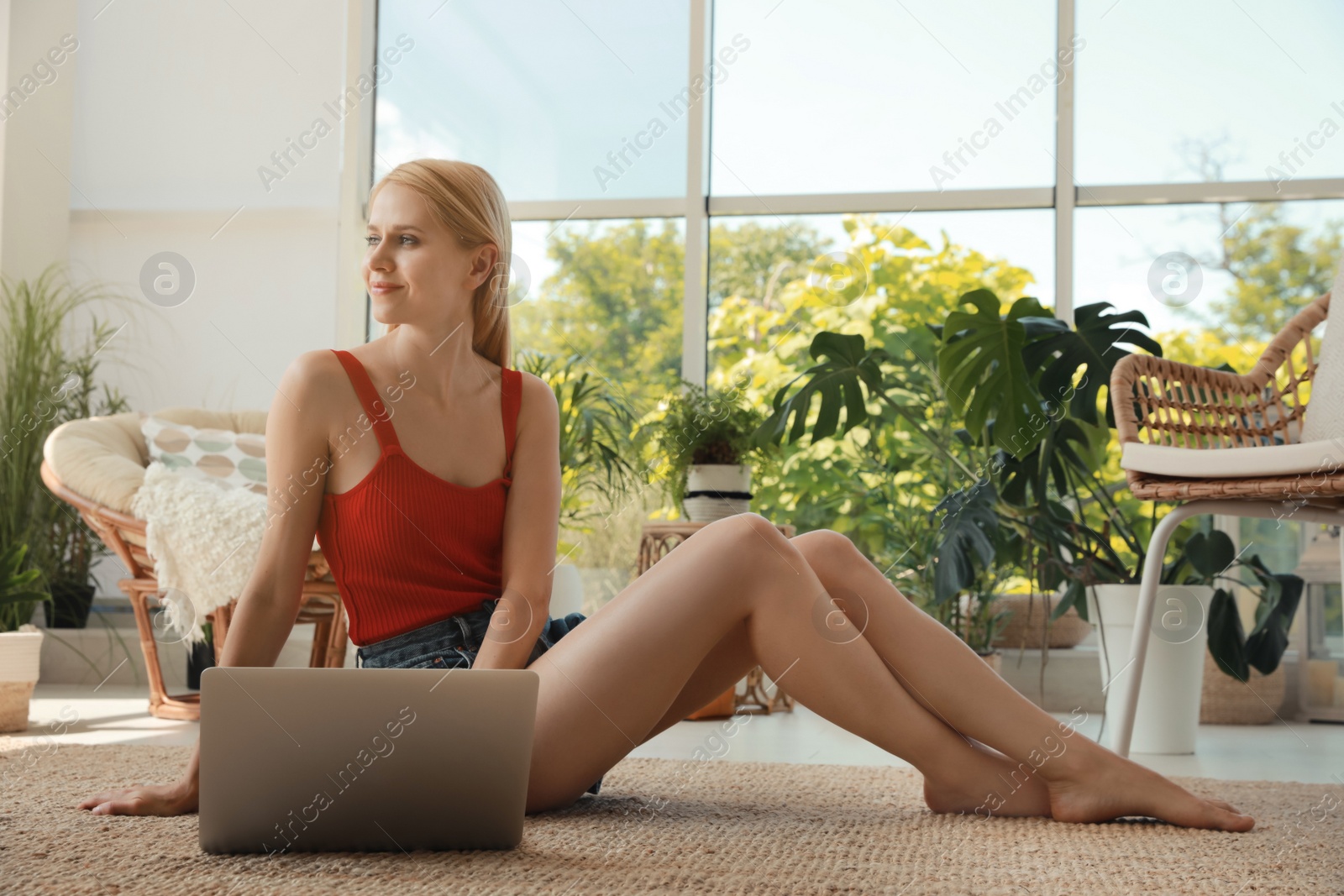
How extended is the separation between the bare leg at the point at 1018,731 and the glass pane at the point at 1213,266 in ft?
8.24

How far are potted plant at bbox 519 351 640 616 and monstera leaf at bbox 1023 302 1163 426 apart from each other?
52.3 inches

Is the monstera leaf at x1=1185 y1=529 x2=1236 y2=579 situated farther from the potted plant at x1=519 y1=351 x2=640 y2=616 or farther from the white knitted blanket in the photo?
the white knitted blanket

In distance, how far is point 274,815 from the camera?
40.2 inches

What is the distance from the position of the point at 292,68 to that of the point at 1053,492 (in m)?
3.06

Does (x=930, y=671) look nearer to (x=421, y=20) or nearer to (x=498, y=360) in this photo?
(x=498, y=360)

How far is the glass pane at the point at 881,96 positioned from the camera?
3.84 m

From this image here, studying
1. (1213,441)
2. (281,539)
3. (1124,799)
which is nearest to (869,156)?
(1213,441)

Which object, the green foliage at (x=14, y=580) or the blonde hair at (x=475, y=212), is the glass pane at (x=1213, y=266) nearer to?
the blonde hair at (x=475, y=212)

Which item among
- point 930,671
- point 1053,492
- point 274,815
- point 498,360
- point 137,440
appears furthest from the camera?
point 1053,492

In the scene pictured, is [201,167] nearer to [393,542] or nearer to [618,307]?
[618,307]

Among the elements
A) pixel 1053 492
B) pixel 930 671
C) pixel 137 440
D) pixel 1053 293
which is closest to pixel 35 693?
pixel 137 440

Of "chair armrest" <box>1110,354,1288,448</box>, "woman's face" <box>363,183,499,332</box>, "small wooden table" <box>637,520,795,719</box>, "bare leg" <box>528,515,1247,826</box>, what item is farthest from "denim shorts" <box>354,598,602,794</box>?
"small wooden table" <box>637,520,795,719</box>

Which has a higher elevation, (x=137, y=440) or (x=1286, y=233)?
(x=1286, y=233)

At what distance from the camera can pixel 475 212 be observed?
1.39 m
